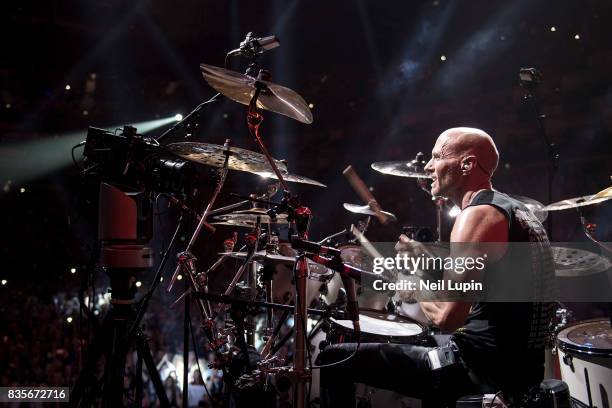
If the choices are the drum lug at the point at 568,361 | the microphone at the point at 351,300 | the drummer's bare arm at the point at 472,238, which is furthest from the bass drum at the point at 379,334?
the drum lug at the point at 568,361

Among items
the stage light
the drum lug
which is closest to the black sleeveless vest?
the drum lug

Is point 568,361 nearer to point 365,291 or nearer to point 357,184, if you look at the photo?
point 365,291

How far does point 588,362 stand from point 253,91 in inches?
91.4

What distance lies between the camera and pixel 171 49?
12992 mm

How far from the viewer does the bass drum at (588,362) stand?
8.38 feet

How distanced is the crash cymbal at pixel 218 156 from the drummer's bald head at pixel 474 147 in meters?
1.06

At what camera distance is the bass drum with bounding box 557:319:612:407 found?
2555 mm

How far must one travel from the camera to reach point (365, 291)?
385cm

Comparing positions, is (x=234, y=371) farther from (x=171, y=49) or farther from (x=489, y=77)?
(x=171, y=49)

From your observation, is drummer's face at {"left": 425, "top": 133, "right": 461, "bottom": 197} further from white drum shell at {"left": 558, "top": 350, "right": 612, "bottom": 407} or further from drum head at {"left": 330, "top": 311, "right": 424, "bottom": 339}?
white drum shell at {"left": 558, "top": 350, "right": 612, "bottom": 407}

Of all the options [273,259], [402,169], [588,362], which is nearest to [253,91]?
[273,259]

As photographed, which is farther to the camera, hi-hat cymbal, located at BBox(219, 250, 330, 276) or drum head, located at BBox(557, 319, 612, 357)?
drum head, located at BBox(557, 319, 612, 357)

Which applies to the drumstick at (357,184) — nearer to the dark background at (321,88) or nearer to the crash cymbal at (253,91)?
the crash cymbal at (253,91)

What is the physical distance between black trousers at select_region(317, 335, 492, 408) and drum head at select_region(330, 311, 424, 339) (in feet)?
1.39
